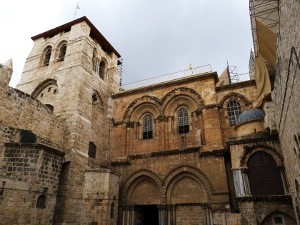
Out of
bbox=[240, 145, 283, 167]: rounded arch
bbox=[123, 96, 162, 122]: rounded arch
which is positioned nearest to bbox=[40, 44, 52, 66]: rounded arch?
bbox=[123, 96, 162, 122]: rounded arch

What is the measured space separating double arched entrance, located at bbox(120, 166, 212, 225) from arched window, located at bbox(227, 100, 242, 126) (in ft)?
12.6

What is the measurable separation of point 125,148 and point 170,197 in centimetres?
449

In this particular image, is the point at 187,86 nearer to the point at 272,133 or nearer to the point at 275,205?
the point at 272,133

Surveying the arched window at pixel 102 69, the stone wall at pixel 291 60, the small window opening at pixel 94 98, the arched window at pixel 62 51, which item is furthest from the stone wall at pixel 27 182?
the stone wall at pixel 291 60

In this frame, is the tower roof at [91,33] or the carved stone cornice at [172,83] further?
the tower roof at [91,33]

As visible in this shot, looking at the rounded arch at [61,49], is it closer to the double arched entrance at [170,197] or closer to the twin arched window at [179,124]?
the twin arched window at [179,124]

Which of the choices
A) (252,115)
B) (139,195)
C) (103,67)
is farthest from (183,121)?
(103,67)

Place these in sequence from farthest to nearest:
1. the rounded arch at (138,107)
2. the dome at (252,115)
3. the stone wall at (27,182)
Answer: the rounded arch at (138,107)
the dome at (252,115)
the stone wall at (27,182)

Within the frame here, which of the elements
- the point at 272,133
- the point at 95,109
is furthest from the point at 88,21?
the point at 272,133

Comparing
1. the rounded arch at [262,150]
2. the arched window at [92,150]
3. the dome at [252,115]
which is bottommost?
the rounded arch at [262,150]

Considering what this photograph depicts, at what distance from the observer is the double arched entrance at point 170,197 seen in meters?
13.3

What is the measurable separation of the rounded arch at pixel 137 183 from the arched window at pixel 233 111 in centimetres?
575

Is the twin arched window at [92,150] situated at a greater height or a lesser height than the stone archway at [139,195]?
greater

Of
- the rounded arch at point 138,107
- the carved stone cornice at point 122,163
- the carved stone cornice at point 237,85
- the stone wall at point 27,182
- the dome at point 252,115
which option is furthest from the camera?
the rounded arch at point 138,107
